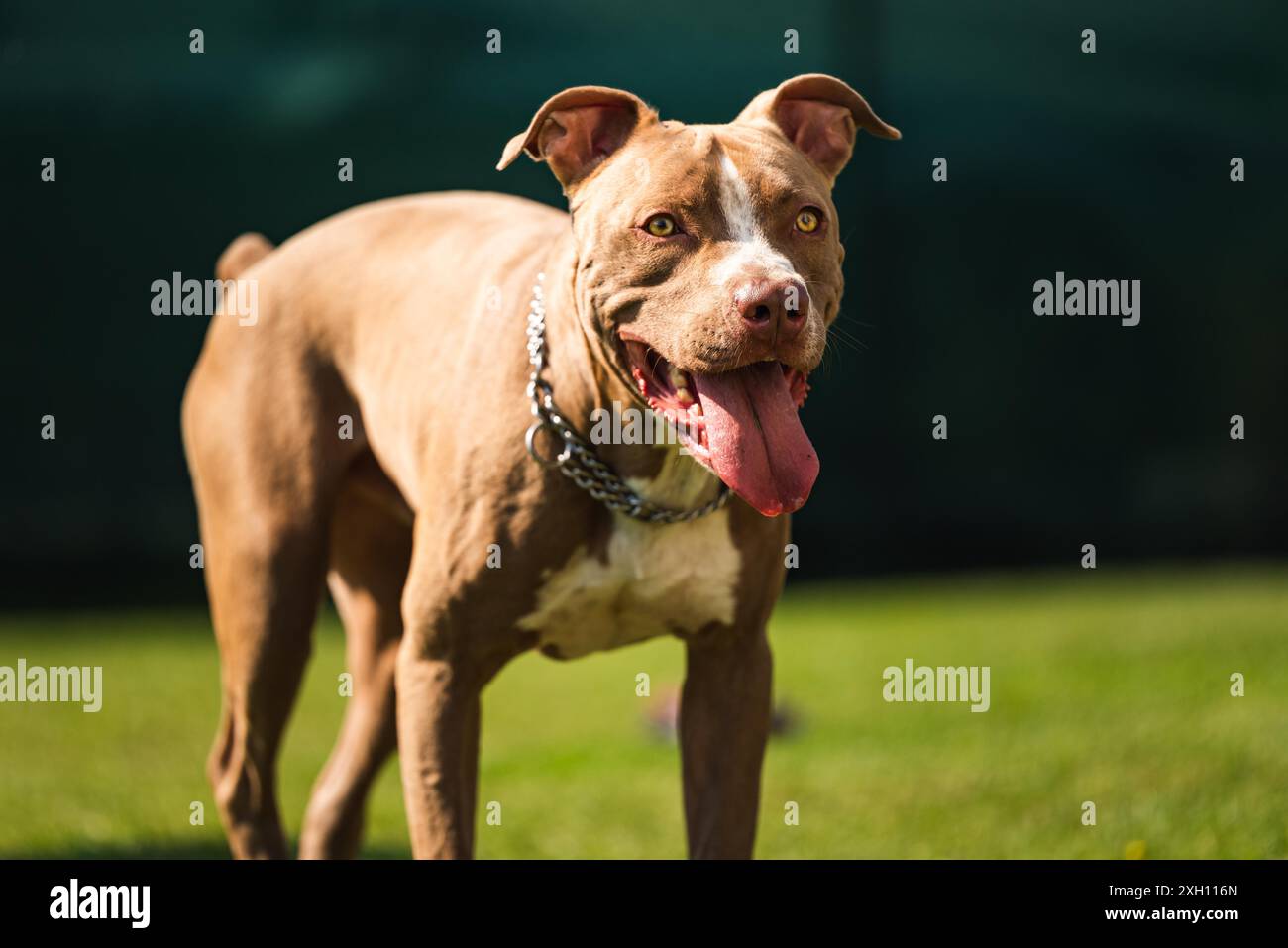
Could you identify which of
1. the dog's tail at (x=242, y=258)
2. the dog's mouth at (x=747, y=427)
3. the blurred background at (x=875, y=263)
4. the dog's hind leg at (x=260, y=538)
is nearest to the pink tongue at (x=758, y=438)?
the dog's mouth at (x=747, y=427)

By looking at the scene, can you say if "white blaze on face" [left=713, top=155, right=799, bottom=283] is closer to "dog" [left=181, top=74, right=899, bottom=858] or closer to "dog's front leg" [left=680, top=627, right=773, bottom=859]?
"dog" [left=181, top=74, right=899, bottom=858]

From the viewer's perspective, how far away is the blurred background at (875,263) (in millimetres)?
9094

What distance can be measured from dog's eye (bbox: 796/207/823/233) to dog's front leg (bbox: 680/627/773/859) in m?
0.99

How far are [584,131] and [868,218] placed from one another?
6.44 metres

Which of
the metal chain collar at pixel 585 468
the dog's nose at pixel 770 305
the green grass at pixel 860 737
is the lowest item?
the green grass at pixel 860 737

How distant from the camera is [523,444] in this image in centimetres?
354

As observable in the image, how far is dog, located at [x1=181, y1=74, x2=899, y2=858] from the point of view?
3.21 m

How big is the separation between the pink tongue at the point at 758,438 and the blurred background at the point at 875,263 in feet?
14.9

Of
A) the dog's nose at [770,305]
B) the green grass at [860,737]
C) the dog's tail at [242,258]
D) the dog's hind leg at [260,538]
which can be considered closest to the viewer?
the dog's nose at [770,305]

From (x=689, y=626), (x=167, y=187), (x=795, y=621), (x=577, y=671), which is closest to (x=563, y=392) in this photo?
(x=689, y=626)

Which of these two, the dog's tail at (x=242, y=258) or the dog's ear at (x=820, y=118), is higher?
the dog's ear at (x=820, y=118)

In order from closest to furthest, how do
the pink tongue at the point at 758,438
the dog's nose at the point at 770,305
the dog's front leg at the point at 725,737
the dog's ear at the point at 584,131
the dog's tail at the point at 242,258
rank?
the dog's nose at the point at 770,305
the pink tongue at the point at 758,438
the dog's ear at the point at 584,131
the dog's front leg at the point at 725,737
the dog's tail at the point at 242,258

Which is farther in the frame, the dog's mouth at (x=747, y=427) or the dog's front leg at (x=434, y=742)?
the dog's front leg at (x=434, y=742)

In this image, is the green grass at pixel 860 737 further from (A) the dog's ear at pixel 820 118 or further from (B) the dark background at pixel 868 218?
(A) the dog's ear at pixel 820 118
